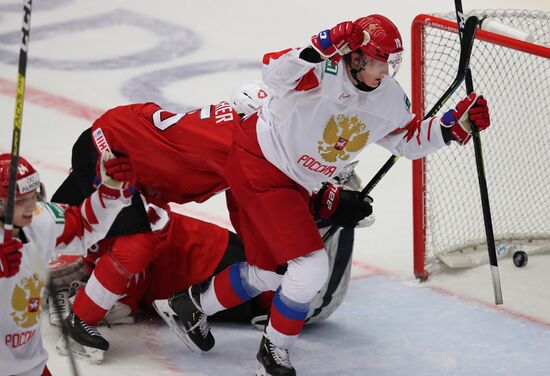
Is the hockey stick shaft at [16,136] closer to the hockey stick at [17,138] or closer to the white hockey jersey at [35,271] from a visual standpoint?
the hockey stick at [17,138]

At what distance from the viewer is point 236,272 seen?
3.51 metres

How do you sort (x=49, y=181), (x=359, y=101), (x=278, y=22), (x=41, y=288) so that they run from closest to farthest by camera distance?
(x=41, y=288) < (x=359, y=101) < (x=49, y=181) < (x=278, y=22)

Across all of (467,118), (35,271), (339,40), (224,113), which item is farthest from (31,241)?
(467,118)

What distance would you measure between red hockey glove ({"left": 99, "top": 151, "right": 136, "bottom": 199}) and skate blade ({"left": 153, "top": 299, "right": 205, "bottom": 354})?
0.91 m

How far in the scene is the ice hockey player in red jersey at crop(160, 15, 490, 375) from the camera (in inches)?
126

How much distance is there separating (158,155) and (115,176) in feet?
3.14

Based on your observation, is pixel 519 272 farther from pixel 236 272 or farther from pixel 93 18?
pixel 93 18

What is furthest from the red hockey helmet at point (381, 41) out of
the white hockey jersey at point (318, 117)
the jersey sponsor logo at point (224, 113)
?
the jersey sponsor logo at point (224, 113)

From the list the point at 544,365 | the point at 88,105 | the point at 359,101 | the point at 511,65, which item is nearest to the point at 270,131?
the point at 359,101

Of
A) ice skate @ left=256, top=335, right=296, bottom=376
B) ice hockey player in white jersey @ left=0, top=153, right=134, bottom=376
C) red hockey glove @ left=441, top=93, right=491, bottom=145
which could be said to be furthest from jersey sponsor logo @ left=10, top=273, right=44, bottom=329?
red hockey glove @ left=441, top=93, right=491, bottom=145

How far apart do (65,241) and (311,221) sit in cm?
79

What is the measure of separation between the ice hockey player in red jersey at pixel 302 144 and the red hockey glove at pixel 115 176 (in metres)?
0.63

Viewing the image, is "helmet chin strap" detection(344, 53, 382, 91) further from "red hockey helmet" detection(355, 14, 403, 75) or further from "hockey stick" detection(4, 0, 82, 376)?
"hockey stick" detection(4, 0, 82, 376)

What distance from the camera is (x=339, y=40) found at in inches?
120
